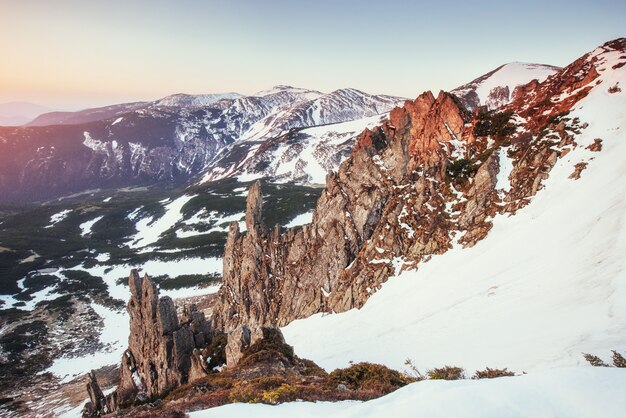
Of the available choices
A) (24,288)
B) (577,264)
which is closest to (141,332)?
(577,264)

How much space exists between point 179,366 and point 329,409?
1049 inches

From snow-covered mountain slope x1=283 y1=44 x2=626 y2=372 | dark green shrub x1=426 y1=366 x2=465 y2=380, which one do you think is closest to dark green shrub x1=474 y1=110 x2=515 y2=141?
snow-covered mountain slope x1=283 y1=44 x2=626 y2=372

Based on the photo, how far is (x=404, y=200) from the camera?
145 ft

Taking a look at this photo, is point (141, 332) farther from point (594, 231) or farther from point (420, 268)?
point (594, 231)

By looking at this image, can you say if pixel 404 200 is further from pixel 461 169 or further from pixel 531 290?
pixel 531 290

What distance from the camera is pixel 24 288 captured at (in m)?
120

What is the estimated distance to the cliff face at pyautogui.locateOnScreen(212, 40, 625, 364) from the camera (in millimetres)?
38625

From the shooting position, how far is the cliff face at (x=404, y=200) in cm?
3862

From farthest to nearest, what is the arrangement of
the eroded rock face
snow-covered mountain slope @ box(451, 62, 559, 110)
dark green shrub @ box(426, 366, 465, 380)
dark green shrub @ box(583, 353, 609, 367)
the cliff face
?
snow-covered mountain slope @ box(451, 62, 559, 110) < the cliff face < the eroded rock face < dark green shrub @ box(426, 366, 465, 380) < dark green shrub @ box(583, 353, 609, 367)

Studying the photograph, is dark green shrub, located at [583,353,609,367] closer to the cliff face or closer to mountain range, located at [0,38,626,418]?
mountain range, located at [0,38,626,418]

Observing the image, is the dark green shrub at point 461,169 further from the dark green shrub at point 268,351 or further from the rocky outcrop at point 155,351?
the rocky outcrop at point 155,351

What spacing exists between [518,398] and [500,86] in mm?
199825

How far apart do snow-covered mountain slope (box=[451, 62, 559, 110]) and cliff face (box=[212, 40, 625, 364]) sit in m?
121

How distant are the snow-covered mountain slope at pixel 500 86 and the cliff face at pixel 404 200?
398 ft
